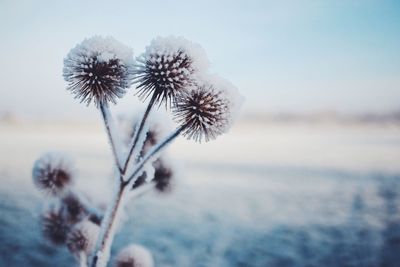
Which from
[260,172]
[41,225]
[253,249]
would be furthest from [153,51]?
[260,172]

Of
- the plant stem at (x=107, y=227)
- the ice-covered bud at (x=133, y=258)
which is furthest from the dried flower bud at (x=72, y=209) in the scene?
the plant stem at (x=107, y=227)

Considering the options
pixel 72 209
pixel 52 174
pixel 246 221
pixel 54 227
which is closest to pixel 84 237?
pixel 72 209

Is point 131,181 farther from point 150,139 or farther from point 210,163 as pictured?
point 210,163

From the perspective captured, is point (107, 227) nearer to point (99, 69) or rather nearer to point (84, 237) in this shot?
point (99, 69)

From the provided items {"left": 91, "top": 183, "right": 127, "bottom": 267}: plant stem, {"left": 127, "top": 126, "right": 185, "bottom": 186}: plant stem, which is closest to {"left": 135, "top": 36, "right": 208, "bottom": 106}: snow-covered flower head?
{"left": 127, "top": 126, "right": 185, "bottom": 186}: plant stem

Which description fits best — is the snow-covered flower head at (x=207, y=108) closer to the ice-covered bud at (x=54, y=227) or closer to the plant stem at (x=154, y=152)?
the plant stem at (x=154, y=152)

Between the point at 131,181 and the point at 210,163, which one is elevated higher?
the point at 210,163
